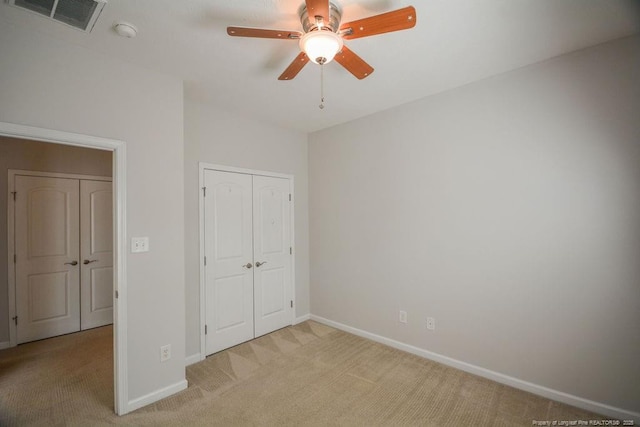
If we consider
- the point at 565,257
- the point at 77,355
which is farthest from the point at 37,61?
the point at 565,257

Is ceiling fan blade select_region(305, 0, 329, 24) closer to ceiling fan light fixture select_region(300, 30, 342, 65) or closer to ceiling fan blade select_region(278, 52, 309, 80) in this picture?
ceiling fan light fixture select_region(300, 30, 342, 65)

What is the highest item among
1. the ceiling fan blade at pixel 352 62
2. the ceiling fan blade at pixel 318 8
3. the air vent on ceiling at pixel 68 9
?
the air vent on ceiling at pixel 68 9

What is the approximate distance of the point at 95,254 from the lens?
3.85 metres

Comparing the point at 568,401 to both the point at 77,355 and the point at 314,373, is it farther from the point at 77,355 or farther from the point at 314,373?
the point at 77,355

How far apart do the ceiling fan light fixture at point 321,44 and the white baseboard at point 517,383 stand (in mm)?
2885

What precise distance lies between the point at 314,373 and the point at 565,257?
2.34 meters

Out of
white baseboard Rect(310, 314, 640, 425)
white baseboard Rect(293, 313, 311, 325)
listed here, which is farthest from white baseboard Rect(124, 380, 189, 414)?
white baseboard Rect(310, 314, 640, 425)

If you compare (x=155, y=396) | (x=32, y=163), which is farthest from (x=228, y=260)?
(x=32, y=163)

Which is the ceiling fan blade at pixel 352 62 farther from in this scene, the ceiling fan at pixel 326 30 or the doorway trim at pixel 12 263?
the doorway trim at pixel 12 263

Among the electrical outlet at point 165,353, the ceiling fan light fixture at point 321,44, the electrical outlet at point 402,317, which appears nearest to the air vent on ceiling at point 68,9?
the ceiling fan light fixture at point 321,44

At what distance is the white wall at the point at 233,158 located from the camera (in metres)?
2.90

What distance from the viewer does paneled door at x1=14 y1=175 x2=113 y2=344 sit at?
3338 millimetres

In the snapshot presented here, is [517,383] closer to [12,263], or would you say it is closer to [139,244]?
[139,244]

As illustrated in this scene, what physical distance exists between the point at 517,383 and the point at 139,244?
3328 millimetres
